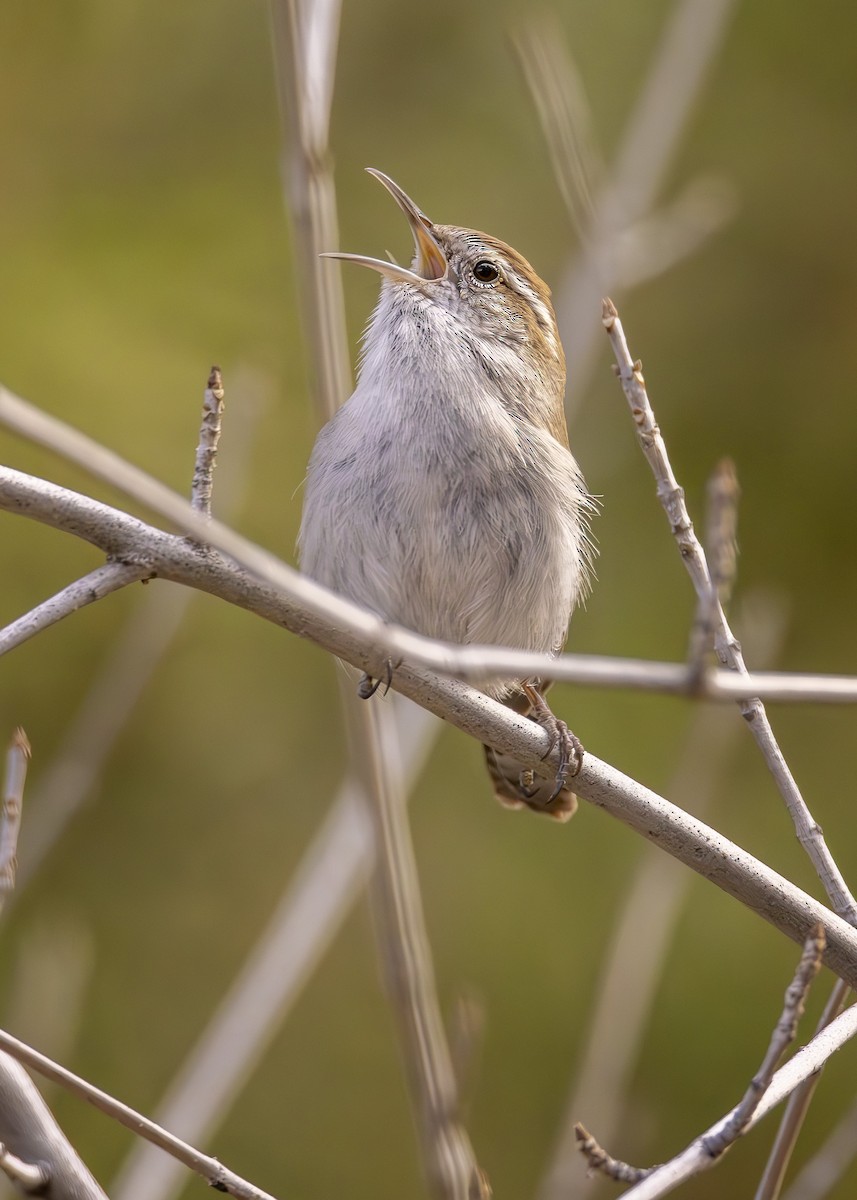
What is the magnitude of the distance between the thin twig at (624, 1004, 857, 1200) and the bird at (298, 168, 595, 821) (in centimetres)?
96

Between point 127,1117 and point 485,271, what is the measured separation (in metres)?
2.47

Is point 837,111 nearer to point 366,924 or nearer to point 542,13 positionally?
point 542,13

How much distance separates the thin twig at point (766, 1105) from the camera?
5.47 ft

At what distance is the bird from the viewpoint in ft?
9.85

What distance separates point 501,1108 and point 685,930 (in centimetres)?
121

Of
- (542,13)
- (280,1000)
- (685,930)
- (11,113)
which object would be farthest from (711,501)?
(11,113)

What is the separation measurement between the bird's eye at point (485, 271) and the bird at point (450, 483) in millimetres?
60

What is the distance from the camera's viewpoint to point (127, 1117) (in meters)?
1.76

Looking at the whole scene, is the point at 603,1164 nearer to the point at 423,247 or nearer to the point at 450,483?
the point at 450,483

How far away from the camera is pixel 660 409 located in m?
6.83

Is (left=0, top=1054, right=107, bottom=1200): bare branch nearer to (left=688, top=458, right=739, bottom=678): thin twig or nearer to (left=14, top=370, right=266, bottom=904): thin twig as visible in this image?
(left=688, top=458, right=739, bottom=678): thin twig

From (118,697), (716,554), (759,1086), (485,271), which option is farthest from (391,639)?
(118,697)

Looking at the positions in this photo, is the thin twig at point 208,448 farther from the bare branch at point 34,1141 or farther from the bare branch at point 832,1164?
the bare branch at point 832,1164

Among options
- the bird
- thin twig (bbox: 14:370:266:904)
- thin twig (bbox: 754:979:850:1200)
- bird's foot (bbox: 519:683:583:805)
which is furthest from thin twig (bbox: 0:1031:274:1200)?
thin twig (bbox: 14:370:266:904)
